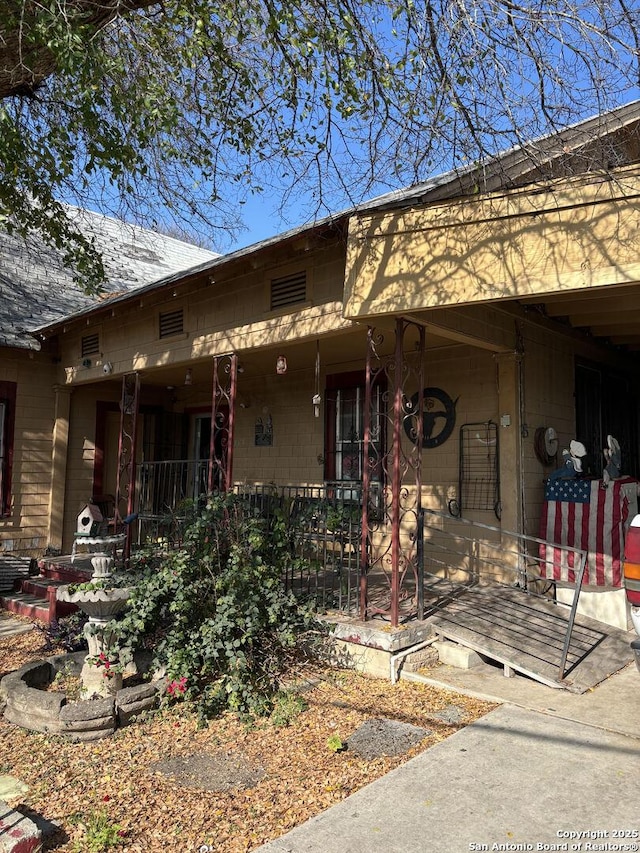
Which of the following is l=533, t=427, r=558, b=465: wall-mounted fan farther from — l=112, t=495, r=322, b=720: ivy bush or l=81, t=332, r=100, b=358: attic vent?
l=81, t=332, r=100, b=358: attic vent

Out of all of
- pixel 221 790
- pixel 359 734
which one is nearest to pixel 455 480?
pixel 359 734

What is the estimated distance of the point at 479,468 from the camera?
766 centimetres

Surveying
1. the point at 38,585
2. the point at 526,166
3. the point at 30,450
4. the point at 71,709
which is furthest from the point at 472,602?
the point at 30,450

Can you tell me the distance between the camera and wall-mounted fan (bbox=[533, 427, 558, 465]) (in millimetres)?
7562

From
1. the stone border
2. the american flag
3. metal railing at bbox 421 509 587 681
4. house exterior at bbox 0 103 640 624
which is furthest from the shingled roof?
the american flag

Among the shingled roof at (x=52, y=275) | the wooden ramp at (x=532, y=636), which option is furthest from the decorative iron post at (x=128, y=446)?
the wooden ramp at (x=532, y=636)

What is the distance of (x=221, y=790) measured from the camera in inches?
148

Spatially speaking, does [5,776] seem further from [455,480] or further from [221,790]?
[455,480]

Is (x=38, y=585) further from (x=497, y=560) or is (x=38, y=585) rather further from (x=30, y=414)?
(x=497, y=560)

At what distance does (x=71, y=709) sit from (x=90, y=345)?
7214 mm

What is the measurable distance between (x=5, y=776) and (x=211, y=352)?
535cm

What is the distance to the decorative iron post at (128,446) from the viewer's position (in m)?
9.25

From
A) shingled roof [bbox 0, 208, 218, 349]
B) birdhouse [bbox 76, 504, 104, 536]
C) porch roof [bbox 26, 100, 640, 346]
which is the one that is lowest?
birdhouse [bbox 76, 504, 104, 536]

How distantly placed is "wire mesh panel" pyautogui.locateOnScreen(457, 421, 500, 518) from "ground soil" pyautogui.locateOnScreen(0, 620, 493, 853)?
292 centimetres
